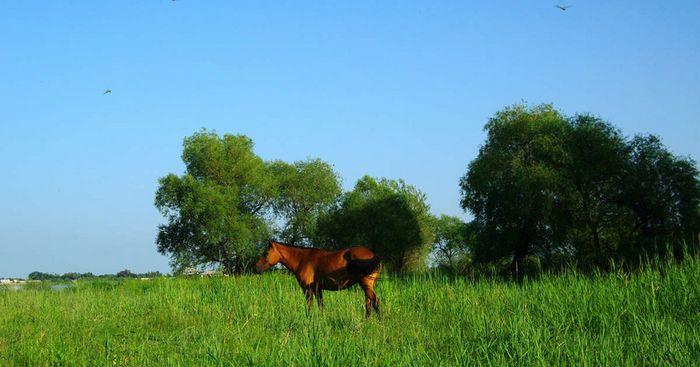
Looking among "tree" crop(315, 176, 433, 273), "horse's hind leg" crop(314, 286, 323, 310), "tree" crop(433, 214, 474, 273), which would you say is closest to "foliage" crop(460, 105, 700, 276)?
"tree" crop(315, 176, 433, 273)

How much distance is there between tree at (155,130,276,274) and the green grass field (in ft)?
115

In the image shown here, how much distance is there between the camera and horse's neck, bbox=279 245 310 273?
51.9ft

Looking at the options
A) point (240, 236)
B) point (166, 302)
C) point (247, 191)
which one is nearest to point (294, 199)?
point (247, 191)

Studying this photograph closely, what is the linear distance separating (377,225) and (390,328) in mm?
46889

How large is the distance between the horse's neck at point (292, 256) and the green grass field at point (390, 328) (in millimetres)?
827

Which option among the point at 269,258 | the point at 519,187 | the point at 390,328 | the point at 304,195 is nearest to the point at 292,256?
the point at 269,258

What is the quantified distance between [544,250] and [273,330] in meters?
29.4

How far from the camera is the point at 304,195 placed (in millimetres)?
Result: 64438

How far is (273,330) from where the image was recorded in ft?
39.1

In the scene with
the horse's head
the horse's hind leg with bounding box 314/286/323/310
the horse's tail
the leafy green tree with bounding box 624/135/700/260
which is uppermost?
the leafy green tree with bounding box 624/135/700/260

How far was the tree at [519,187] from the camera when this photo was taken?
3609cm

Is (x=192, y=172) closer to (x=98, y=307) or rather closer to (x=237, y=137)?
(x=237, y=137)

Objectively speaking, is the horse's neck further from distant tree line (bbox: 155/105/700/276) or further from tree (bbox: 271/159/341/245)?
tree (bbox: 271/159/341/245)

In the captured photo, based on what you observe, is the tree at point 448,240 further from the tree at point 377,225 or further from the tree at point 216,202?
the tree at point 216,202
